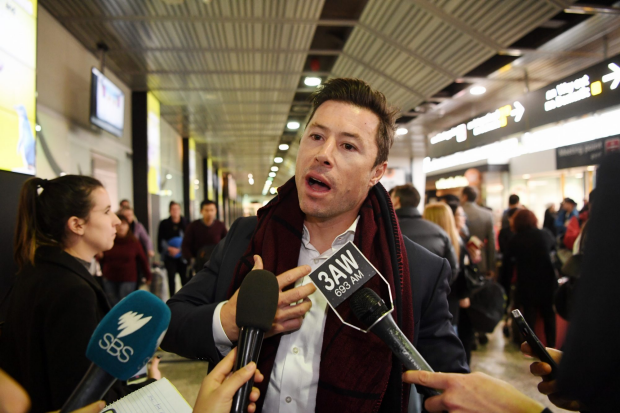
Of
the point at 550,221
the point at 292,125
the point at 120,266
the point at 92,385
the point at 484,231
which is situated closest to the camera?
the point at 92,385

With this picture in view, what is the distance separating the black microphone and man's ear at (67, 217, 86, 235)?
52.8 inches

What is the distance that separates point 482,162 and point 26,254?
1277 centimetres

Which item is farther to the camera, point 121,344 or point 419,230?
point 419,230

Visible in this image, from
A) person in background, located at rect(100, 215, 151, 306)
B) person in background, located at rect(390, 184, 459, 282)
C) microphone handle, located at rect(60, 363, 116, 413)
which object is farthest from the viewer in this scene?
person in background, located at rect(100, 215, 151, 306)

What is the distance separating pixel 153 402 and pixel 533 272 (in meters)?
4.61

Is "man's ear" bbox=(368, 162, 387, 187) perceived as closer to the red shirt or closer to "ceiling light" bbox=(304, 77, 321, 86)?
the red shirt

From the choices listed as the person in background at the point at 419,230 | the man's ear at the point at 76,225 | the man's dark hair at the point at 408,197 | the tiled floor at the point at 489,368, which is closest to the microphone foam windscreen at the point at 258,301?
the man's ear at the point at 76,225

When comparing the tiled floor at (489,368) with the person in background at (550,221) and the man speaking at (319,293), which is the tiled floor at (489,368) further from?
the person in background at (550,221)

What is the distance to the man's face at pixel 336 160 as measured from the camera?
1.35 metres

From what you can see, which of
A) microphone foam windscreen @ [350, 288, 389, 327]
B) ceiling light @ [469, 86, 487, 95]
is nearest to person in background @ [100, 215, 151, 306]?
microphone foam windscreen @ [350, 288, 389, 327]

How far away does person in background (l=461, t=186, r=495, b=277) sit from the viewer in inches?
206

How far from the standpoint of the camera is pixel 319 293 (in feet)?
4.42

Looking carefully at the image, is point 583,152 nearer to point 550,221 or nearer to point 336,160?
point 550,221

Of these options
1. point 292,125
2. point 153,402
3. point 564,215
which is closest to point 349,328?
point 153,402
